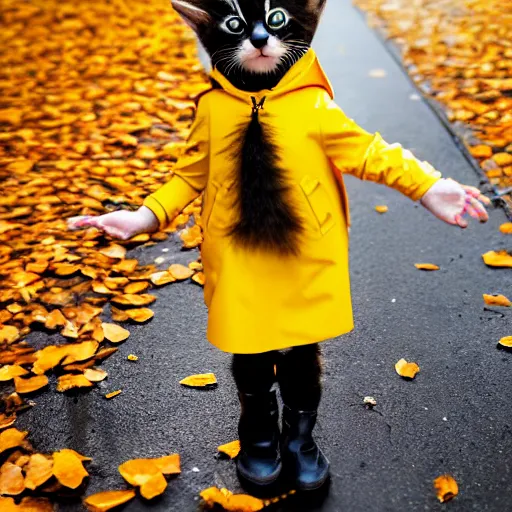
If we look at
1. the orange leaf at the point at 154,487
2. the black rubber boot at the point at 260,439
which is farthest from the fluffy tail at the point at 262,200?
the orange leaf at the point at 154,487

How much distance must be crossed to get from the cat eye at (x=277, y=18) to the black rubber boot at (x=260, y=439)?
1.10m

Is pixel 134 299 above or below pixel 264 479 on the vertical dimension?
below

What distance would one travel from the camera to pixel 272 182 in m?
1.77

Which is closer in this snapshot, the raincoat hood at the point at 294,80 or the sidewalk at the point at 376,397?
the raincoat hood at the point at 294,80

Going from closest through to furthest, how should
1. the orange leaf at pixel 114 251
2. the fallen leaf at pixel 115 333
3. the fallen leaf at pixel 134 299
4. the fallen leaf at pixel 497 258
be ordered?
the fallen leaf at pixel 115 333 < the fallen leaf at pixel 134 299 < the fallen leaf at pixel 497 258 < the orange leaf at pixel 114 251

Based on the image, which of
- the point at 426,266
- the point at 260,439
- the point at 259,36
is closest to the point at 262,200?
the point at 259,36

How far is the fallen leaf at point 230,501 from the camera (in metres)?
2.12

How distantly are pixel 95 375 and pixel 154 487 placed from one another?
66 centimetres

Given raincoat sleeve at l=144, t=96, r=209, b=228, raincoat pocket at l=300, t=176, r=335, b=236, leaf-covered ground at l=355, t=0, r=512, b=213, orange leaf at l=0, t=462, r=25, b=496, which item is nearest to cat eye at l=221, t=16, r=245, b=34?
raincoat sleeve at l=144, t=96, r=209, b=228

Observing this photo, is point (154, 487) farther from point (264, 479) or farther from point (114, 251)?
point (114, 251)

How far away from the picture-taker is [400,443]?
2311 mm

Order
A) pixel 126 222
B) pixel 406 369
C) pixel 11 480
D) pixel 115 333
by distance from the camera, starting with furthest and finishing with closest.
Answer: pixel 115 333 → pixel 406 369 → pixel 11 480 → pixel 126 222

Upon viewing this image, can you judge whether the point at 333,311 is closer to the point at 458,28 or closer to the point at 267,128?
the point at 267,128

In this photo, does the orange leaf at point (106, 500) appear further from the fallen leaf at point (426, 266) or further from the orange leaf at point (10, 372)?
the fallen leaf at point (426, 266)
